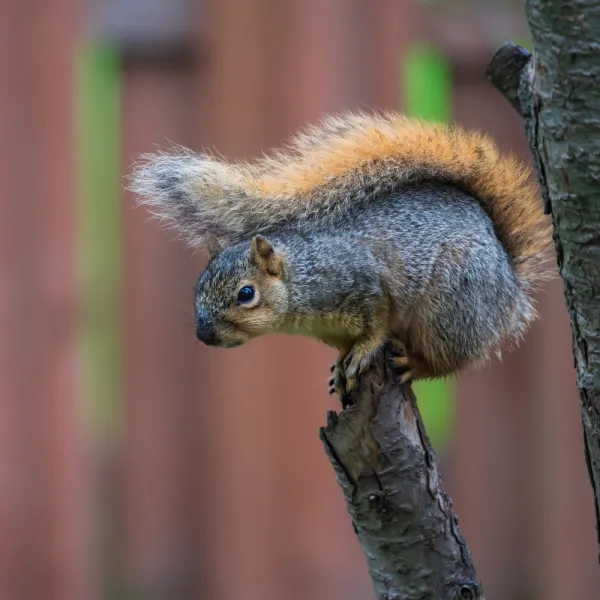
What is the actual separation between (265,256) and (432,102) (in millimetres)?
771

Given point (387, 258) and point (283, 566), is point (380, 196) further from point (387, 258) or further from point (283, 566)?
point (283, 566)

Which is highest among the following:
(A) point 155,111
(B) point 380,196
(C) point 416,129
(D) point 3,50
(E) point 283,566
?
(D) point 3,50

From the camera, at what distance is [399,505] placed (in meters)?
1.41

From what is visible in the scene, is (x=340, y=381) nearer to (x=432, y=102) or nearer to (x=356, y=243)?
(x=356, y=243)

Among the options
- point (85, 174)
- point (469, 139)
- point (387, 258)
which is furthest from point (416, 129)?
point (85, 174)

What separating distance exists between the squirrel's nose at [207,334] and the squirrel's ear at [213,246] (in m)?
0.19

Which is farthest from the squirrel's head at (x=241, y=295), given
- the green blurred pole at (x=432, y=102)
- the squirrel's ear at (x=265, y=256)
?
the green blurred pole at (x=432, y=102)

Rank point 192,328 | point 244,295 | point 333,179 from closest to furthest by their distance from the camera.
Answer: point 244,295 → point 333,179 → point 192,328

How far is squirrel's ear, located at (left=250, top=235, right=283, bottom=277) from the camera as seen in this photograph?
1565 mm

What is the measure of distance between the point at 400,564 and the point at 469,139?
734 mm

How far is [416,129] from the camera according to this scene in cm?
172

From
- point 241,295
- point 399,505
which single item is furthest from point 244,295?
point 399,505

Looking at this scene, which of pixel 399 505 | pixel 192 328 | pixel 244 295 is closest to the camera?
pixel 399 505

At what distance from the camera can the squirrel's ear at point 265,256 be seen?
61.6 inches
